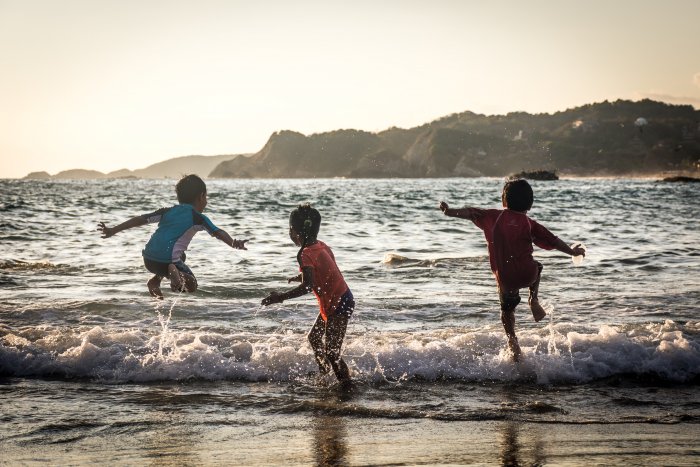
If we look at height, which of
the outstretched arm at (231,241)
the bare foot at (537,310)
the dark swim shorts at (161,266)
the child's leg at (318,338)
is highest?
the outstretched arm at (231,241)

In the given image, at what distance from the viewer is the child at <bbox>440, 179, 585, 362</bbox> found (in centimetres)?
636

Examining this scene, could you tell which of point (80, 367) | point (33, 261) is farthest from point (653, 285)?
point (33, 261)

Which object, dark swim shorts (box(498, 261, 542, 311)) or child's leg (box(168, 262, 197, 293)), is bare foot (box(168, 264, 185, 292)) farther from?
dark swim shorts (box(498, 261, 542, 311))

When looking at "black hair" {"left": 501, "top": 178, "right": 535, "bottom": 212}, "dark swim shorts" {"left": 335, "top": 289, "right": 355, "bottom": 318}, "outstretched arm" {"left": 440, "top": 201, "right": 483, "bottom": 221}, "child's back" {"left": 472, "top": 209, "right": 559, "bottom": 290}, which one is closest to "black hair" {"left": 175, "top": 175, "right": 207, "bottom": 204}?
"dark swim shorts" {"left": 335, "top": 289, "right": 355, "bottom": 318}

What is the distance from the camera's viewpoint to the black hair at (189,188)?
22.7ft

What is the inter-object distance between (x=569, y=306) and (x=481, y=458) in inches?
256

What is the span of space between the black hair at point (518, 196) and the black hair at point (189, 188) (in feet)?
9.88

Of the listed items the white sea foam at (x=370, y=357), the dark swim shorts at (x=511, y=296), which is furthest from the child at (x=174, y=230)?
the dark swim shorts at (x=511, y=296)

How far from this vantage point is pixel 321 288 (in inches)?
231

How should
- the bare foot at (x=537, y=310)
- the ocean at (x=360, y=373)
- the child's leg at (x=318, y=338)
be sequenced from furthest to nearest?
the bare foot at (x=537, y=310) → the child's leg at (x=318, y=338) → the ocean at (x=360, y=373)

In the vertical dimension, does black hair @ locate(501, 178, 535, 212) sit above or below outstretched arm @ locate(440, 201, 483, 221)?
above

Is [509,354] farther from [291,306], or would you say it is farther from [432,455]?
[291,306]

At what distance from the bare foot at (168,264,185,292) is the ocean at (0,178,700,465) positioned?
72 centimetres

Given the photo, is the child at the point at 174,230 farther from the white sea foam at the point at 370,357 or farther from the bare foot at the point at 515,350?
the bare foot at the point at 515,350
